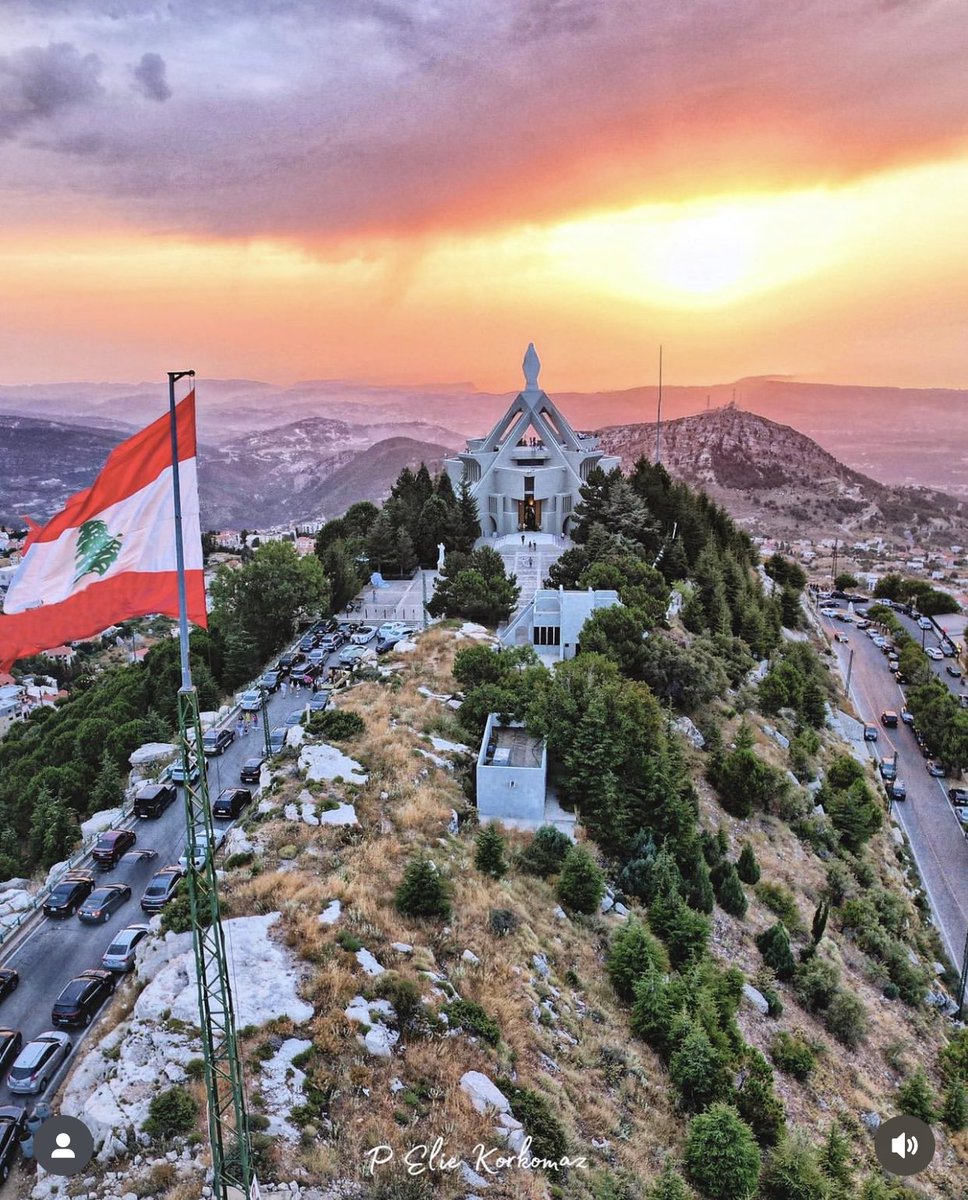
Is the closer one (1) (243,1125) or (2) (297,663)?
(1) (243,1125)

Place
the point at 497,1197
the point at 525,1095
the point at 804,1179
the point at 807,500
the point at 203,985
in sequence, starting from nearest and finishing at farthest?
the point at 203,985
the point at 497,1197
the point at 525,1095
the point at 804,1179
the point at 807,500

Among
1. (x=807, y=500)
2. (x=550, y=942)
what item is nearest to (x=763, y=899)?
(x=550, y=942)

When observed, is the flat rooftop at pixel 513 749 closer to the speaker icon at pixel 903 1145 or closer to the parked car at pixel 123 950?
the parked car at pixel 123 950

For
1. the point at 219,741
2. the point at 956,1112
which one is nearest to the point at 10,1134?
the point at 219,741

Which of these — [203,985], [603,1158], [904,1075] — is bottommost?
[904,1075]

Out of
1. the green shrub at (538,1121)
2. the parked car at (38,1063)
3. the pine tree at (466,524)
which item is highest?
the pine tree at (466,524)

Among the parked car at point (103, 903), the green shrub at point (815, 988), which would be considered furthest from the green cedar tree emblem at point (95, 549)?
the green shrub at point (815, 988)

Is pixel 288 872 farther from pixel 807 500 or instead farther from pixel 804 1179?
pixel 807 500
